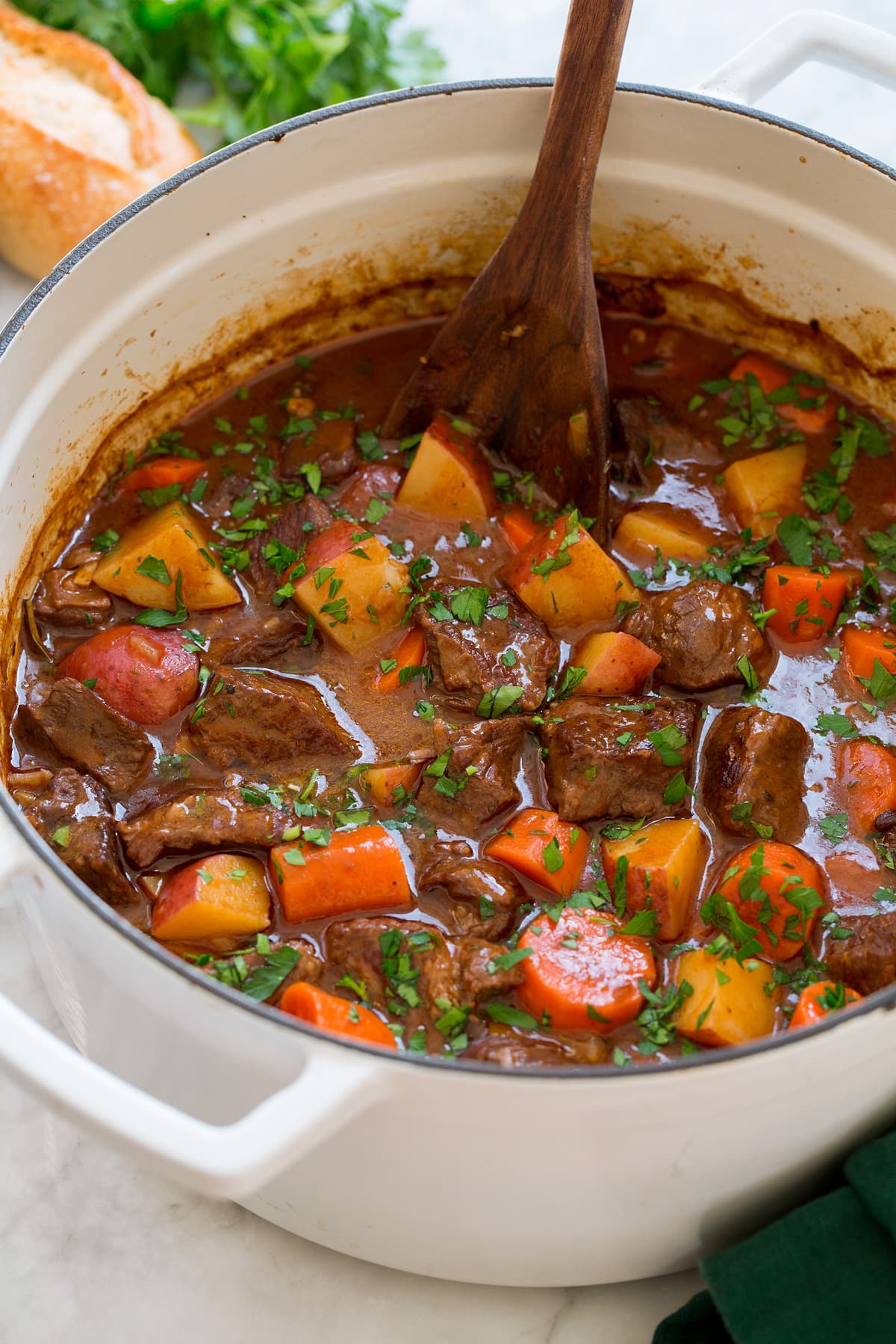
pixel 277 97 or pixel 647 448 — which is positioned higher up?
pixel 277 97

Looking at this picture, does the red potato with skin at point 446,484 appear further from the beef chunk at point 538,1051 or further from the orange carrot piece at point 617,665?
the beef chunk at point 538,1051

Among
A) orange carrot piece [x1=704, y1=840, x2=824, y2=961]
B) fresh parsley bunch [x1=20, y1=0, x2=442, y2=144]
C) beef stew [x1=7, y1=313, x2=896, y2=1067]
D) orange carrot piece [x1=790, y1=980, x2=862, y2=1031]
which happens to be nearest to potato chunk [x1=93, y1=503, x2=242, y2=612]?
beef stew [x1=7, y1=313, x2=896, y2=1067]

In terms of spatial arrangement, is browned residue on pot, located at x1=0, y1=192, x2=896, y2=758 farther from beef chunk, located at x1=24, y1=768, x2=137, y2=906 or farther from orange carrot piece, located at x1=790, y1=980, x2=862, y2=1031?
orange carrot piece, located at x1=790, y1=980, x2=862, y2=1031

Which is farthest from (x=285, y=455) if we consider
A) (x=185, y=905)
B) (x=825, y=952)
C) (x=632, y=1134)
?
(x=632, y=1134)

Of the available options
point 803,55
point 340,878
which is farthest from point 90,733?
point 803,55

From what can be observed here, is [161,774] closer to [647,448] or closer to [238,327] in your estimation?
[238,327]

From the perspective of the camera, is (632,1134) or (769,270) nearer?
(632,1134)

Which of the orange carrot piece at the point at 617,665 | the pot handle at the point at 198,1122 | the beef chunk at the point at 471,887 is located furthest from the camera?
the orange carrot piece at the point at 617,665

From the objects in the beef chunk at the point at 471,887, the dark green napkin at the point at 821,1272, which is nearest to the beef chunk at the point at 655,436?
the beef chunk at the point at 471,887
